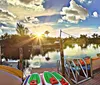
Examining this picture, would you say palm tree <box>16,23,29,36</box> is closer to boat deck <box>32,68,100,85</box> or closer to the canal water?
the canal water

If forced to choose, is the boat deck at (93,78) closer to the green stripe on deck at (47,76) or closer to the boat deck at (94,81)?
the boat deck at (94,81)

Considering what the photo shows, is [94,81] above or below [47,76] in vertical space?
below

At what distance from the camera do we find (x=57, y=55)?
3.55 m

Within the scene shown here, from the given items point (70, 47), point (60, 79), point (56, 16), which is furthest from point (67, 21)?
point (60, 79)

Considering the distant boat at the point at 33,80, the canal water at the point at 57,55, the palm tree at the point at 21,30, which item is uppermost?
the palm tree at the point at 21,30

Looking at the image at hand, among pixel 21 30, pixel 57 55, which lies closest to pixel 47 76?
pixel 57 55

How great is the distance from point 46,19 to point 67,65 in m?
0.82

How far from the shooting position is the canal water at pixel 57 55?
3520 millimetres

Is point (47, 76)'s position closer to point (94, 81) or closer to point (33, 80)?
point (33, 80)

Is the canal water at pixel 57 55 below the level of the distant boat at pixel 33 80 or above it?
above

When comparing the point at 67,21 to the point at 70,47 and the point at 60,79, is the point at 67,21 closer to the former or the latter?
the point at 70,47

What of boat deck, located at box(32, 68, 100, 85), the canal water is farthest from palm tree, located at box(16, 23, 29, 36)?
boat deck, located at box(32, 68, 100, 85)

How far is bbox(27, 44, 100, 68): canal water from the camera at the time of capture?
3.52 meters

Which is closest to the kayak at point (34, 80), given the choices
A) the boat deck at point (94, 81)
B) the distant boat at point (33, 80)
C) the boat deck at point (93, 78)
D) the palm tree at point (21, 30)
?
the distant boat at point (33, 80)
